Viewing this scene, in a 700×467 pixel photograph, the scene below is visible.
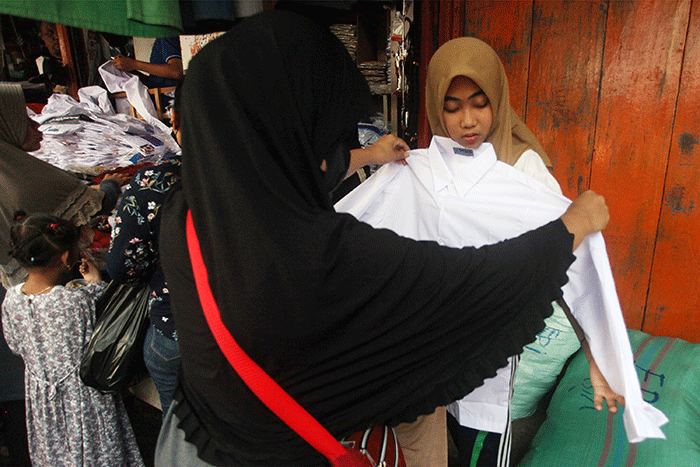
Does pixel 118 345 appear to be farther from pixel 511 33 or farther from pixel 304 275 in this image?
pixel 511 33

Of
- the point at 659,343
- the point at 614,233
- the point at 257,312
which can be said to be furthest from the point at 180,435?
the point at 614,233

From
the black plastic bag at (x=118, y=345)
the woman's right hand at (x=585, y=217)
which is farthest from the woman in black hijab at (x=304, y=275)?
the black plastic bag at (x=118, y=345)

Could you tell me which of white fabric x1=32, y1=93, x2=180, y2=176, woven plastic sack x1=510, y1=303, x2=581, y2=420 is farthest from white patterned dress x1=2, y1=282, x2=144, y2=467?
woven plastic sack x1=510, y1=303, x2=581, y2=420

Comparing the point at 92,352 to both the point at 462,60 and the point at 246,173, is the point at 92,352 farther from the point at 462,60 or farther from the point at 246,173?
the point at 462,60

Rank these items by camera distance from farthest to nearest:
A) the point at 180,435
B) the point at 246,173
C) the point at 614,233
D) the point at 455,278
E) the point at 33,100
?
1. the point at 33,100
2. the point at 614,233
3. the point at 180,435
4. the point at 455,278
5. the point at 246,173

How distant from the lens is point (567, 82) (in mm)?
1784

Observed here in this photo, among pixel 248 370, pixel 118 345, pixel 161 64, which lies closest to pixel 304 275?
pixel 248 370

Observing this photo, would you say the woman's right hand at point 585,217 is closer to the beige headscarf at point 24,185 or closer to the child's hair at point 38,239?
the child's hair at point 38,239

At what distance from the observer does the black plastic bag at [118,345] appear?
1.59 meters

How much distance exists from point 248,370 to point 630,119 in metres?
1.83

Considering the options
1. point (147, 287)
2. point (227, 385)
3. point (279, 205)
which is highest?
point (279, 205)

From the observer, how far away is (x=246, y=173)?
0.68 meters

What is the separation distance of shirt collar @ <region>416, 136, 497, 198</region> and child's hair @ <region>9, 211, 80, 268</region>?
5.20 ft

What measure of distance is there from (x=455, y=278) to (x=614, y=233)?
141 cm
